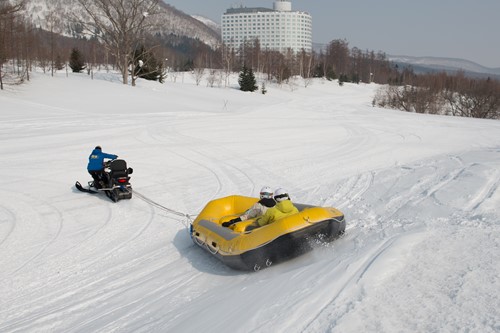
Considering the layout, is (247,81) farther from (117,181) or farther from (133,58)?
(117,181)

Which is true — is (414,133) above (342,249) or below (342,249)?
above

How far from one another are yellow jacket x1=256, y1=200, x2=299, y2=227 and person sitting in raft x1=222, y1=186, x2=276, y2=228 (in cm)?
9

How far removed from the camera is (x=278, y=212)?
6730 millimetres

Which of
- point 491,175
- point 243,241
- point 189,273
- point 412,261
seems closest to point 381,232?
point 412,261

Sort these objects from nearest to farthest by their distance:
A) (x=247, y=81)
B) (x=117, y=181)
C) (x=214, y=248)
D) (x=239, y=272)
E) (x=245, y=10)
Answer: (x=239, y=272) < (x=214, y=248) < (x=117, y=181) < (x=247, y=81) < (x=245, y=10)

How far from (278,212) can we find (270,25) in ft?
628

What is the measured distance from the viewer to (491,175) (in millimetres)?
9719

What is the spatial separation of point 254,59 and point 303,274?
82.2 metres

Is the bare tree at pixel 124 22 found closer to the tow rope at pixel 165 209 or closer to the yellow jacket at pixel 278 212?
the tow rope at pixel 165 209

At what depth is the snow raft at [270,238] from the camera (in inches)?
238

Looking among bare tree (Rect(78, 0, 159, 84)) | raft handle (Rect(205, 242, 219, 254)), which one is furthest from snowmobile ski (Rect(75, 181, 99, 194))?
bare tree (Rect(78, 0, 159, 84))

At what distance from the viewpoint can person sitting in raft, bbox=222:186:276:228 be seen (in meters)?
6.79

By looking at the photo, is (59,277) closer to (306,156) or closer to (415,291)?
(415,291)

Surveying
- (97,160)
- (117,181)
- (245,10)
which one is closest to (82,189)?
(97,160)
